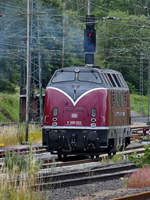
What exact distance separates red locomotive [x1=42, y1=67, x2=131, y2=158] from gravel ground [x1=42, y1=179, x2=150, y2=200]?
4085 millimetres

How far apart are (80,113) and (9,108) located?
30.1 m

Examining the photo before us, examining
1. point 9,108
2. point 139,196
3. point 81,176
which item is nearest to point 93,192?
point 139,196

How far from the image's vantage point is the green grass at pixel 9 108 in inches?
1770

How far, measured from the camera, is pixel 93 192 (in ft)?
40.2

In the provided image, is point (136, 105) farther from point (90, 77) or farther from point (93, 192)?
point (93, 192)

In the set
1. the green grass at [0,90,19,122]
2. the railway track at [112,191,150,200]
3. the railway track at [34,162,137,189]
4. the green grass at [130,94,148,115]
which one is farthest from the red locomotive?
the green grass at [130,94,148,115]

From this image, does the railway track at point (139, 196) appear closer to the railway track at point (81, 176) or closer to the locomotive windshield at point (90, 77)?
the railway track at point (81, 176)

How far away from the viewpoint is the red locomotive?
17.7 metres

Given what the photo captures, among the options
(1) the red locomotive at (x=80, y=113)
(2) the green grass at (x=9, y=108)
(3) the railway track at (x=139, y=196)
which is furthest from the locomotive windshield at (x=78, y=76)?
(2) the green grass at (x=9, y=108)

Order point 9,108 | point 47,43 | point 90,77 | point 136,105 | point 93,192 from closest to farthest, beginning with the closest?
point 93,192 → point 90,77 → point 9,108 → point 47,43 → point 136,105

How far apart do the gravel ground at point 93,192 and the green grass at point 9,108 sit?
30.5 m

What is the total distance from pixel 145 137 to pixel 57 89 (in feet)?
39.3

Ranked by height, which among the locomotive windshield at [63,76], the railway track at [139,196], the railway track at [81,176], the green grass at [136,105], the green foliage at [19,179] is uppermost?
the locomotive windshield at [63,76]

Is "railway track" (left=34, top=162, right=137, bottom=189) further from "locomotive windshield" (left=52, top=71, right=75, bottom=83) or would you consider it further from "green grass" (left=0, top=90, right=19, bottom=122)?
"green grass" (left=0, top=90, right=19, bottom=122)
